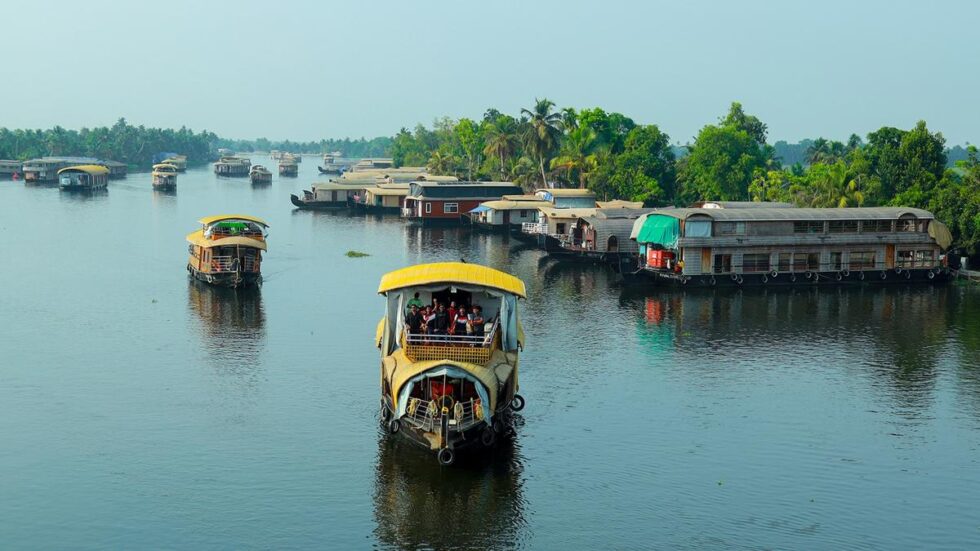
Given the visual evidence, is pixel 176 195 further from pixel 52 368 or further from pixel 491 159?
pixel 52 368

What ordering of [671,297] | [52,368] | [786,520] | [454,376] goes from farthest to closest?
[671,297] → [52,368] → [454,376] → [786,520]

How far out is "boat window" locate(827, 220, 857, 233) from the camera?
223 feet

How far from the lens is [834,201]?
82.6 m

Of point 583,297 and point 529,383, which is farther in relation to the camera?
point 583,297

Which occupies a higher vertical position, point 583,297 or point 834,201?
point 834,201

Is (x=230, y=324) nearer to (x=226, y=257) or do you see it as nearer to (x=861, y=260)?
(x=226, y=257)

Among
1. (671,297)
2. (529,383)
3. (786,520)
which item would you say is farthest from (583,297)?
(786,520)

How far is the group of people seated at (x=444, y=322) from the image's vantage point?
35125 millimetres

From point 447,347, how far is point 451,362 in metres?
1.73

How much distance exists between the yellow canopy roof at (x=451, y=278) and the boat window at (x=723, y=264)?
3074 centimetres

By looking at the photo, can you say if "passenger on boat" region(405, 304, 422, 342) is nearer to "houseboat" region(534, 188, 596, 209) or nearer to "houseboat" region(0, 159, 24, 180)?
"houseboat" region(534, 188, 596, 209)

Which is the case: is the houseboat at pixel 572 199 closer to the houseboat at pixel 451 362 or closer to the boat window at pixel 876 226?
the boat window at pixel 876 226

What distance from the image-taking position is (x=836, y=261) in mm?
68125

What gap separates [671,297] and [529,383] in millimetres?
23049
